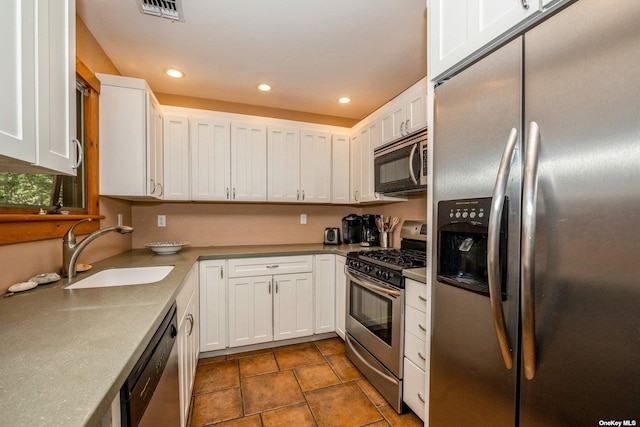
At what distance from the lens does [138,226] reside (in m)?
2.74

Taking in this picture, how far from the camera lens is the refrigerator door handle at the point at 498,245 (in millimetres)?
878

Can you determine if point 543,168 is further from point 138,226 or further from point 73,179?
point 138,226

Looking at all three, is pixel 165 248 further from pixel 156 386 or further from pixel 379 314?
pixel 379 314

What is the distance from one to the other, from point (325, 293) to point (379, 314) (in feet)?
2.69

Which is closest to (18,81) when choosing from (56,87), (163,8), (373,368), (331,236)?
(56,87)

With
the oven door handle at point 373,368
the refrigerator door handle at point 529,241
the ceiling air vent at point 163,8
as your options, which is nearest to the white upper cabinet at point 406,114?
the refrigerator door handle at point 529,241

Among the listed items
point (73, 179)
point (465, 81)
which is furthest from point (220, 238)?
point (465, 81)

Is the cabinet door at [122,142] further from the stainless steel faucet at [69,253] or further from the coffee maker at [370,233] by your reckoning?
the coffee maker at [370,233]

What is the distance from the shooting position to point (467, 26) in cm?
113

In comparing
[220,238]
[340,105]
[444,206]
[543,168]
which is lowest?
[220,238]

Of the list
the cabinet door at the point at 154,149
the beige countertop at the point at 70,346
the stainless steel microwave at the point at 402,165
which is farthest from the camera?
the cabinet door at the point at 154,149

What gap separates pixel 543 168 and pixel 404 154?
1.30 metres

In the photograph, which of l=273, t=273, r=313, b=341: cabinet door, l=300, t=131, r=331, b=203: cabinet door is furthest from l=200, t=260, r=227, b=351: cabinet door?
l=300, t=131, r=331, b=203: cabinet door

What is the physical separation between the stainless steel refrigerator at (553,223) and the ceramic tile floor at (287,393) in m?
0.85
